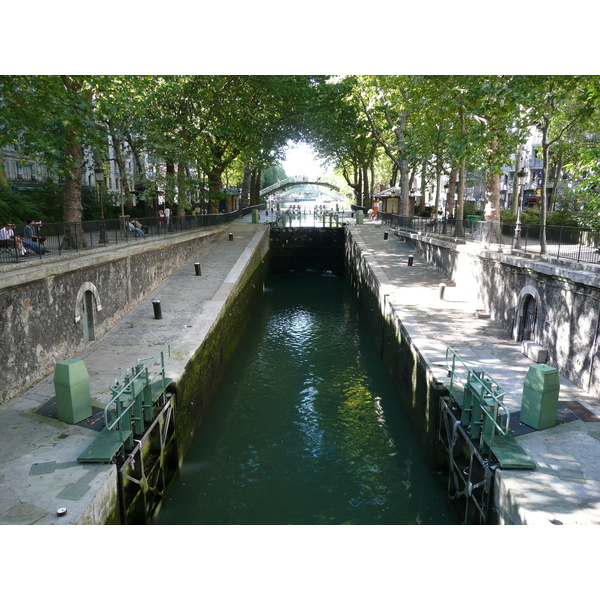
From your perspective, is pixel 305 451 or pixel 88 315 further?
pixel 88 315

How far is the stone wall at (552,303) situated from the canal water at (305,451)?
401cm

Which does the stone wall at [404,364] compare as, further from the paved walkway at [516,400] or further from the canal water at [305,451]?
the canal water at [305,451]

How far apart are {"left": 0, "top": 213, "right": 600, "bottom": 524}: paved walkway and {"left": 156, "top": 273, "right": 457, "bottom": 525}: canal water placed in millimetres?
2155

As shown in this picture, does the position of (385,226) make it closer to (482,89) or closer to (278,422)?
(482,89)

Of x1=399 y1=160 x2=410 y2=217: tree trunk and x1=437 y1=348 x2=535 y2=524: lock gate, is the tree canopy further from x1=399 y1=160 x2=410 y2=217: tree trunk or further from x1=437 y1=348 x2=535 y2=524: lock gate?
x1=437 y1=348 x2=535 y2=524: lock gate

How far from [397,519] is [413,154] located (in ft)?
68.0

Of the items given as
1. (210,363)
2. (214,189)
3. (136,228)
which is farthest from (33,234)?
(214,189)

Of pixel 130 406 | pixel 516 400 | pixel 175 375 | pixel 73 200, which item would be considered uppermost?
pixel 73 200

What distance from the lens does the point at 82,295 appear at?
13.6m

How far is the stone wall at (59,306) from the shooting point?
33.5 ft

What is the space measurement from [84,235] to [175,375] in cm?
716

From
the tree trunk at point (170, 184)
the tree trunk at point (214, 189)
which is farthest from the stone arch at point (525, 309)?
the tree trunk at point (214, 189)

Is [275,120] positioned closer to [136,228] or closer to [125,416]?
[136,228]

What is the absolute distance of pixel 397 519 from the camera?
9039mm
